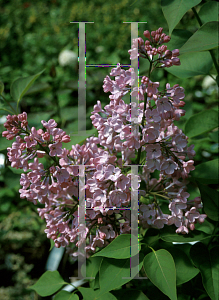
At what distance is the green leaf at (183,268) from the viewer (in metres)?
0.57

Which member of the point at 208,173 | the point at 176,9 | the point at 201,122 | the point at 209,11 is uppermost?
the point at 209,11

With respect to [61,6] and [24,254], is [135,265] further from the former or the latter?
[61,6]

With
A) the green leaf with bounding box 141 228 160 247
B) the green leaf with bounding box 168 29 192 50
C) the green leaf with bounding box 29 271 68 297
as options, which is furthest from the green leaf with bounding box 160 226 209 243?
the green leaf with bounding box 168 29 192 50

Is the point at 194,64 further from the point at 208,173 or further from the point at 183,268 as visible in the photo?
the point at 183,268

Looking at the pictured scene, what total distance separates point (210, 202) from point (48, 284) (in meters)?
0.43

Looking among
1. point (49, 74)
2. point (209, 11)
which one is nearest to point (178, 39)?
point (209, 11)

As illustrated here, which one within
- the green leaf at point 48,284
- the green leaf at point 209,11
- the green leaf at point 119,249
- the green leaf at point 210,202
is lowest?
the green leaf at point 48,284

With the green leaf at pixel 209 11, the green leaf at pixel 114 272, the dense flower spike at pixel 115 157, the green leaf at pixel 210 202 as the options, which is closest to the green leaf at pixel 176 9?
the dense flower spike at pixel 115 157

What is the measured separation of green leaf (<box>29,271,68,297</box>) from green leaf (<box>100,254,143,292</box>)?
8.3 inches

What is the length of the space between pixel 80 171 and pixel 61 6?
3.27 meters

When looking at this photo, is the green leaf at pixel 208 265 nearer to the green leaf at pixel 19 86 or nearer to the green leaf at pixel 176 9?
the green leaf at pixel 176 9

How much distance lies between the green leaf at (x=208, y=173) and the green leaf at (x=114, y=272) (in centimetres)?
24

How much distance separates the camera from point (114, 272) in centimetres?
54

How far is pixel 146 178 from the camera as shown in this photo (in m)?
0.64
